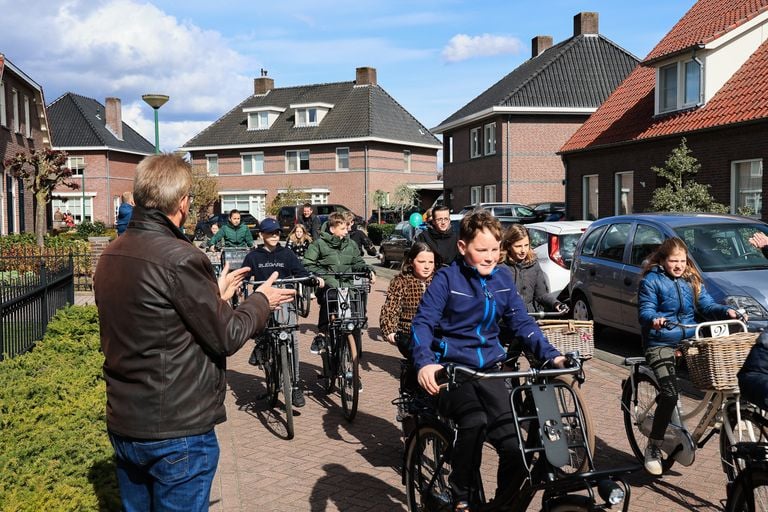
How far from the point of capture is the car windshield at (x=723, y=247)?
8.81m

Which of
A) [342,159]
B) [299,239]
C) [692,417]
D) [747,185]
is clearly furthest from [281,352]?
[342,159]

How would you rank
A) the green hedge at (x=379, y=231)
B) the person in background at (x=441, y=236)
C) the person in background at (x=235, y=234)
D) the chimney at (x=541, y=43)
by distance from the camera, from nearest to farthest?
the person in background at (x=441, y=236) → the person in background at (x=235, y=234) → the green hedge at (x=379, y=231) → the chimney at (x=541, y=43)

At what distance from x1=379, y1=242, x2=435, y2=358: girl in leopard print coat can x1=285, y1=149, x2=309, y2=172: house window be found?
49482 millimetres

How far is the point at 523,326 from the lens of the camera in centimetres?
402

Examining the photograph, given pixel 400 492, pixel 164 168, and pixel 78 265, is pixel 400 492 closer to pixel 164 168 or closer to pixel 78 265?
pixel 164 168

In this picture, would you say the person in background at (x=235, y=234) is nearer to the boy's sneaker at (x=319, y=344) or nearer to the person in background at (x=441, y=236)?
the person in background at (x=441, y=236)

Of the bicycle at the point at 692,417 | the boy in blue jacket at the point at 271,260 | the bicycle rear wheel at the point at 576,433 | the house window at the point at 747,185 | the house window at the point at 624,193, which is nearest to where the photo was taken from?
the bicycle rear wheel at the point at 576,433

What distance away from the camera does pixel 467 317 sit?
13.0 ft

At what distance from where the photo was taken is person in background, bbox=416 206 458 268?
27.8 ft

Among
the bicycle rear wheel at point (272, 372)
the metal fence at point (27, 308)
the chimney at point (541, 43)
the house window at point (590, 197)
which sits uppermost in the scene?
the chimney at point (541, 43)

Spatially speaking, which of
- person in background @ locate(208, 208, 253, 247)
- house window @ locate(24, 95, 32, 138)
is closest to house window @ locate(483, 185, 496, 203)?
house window @ locate(24, 95, 32, 138)

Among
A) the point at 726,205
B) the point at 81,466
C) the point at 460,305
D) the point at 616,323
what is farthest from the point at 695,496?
the point at 726,205

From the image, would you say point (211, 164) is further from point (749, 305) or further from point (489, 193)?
point (749, 305)

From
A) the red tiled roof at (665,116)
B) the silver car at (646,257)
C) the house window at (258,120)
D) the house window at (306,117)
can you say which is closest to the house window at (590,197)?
the red tiled roof at (665,116)
